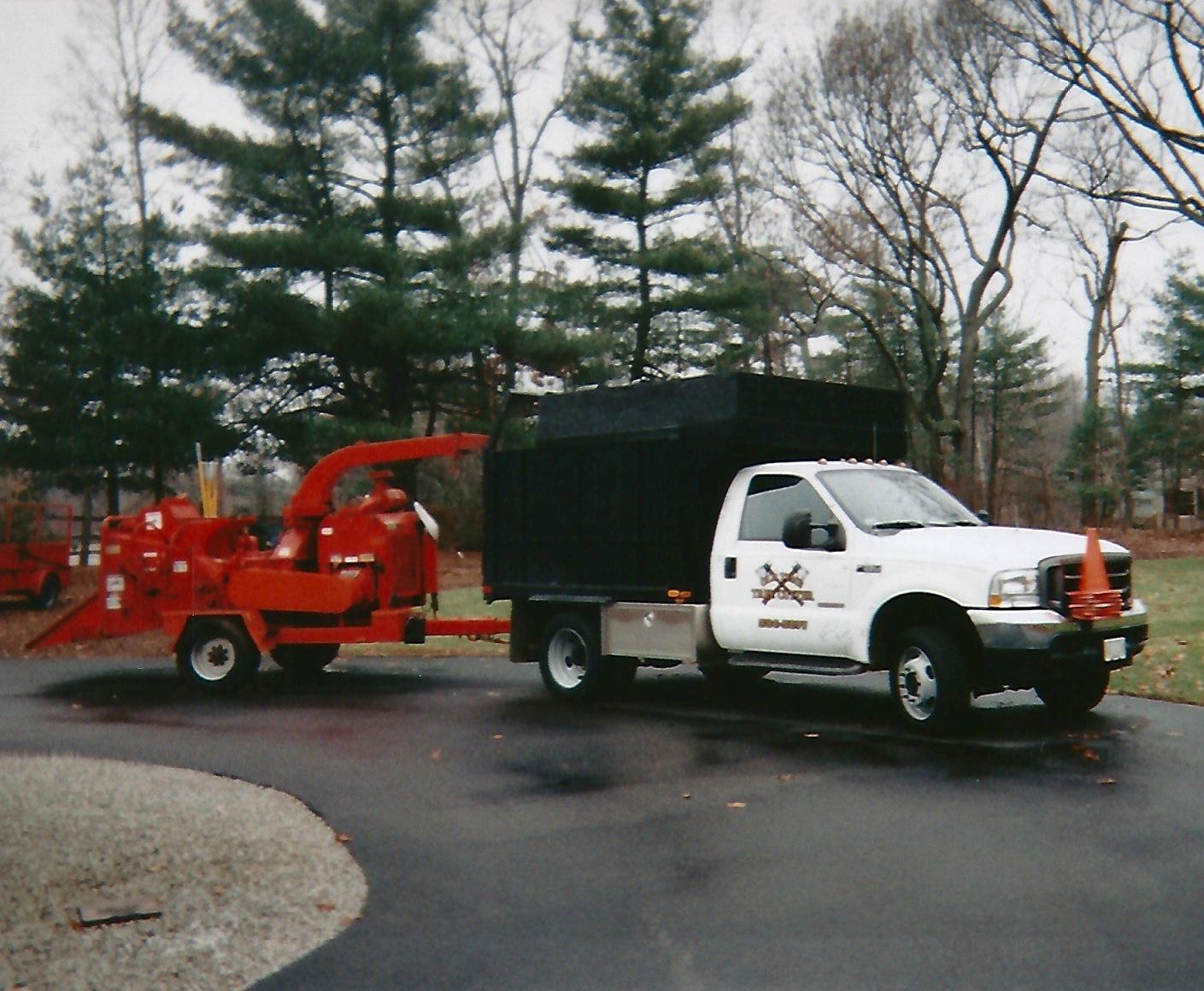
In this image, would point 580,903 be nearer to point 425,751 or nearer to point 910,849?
point 910,849

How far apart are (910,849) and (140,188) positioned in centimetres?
3029

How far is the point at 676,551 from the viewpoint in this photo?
473 inches

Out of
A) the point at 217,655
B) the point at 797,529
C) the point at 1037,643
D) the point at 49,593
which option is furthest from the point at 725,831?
the point at 49,593

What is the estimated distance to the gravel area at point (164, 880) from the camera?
5.19 m

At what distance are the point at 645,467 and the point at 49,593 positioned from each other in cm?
1866

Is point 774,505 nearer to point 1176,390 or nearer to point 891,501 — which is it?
point 891,501

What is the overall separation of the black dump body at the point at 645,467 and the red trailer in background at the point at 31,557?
16.3 meters

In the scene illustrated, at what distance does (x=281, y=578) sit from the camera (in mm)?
14469

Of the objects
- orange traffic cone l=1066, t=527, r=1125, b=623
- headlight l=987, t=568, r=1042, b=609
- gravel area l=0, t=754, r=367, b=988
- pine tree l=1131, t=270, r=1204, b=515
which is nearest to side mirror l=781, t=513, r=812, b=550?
headlight l=987, t=568, r=1042, b=609

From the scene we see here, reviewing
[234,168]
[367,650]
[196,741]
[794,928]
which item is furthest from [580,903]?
[234,168]

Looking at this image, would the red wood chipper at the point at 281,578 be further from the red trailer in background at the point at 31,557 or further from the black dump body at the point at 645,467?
the red trailer in background at the point at 31,557

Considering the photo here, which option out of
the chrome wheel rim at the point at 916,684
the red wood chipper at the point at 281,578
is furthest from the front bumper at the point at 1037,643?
the red wood chipper at the point at 281,578

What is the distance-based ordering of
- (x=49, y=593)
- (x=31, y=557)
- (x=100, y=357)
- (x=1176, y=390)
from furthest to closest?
(x=1176, y=390), (x=100, y=357), (x=49, y=593), (x=31, y=557)

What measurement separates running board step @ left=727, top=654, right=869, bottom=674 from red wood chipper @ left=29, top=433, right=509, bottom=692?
10.8 feet
